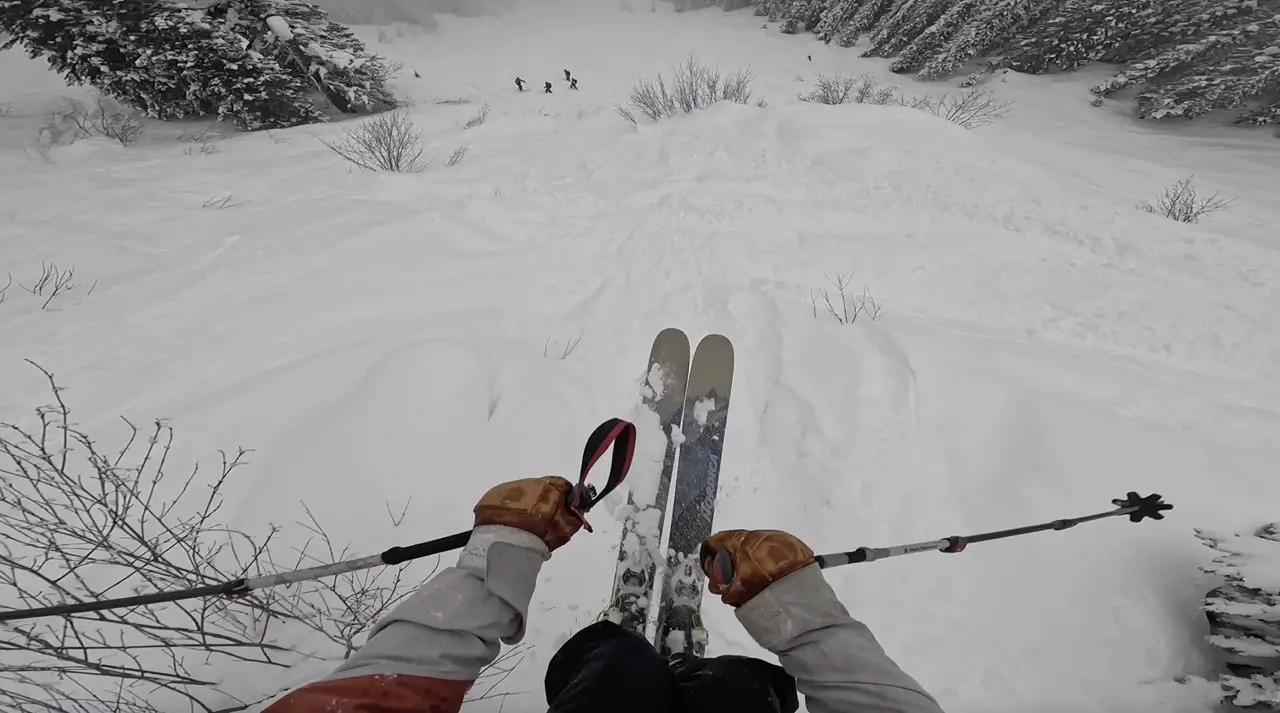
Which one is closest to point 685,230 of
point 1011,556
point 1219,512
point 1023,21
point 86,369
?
point 1011,556

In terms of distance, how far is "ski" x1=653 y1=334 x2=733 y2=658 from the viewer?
6.54ft

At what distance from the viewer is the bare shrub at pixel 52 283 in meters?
3.58

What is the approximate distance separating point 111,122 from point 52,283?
11477 mm

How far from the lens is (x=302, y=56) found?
36.0 feet

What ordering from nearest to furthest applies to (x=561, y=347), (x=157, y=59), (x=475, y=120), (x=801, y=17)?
(x=561, y=347) → (x=475, y=120) → (x=157, y=59) → (x=801, y=17)

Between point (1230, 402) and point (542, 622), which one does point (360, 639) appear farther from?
point (1230, 402)

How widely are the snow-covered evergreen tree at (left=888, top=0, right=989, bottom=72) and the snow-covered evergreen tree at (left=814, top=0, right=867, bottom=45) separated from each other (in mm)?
5208

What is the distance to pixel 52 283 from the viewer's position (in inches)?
145

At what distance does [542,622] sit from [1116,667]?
8.00 ft

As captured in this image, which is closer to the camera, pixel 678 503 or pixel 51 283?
pixel 678 503

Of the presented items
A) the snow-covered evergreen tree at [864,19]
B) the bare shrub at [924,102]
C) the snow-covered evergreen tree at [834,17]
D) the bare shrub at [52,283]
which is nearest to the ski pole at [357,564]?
the bare shrub at [52,283]

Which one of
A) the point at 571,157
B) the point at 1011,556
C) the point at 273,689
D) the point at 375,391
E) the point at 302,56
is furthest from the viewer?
the point at 302,56

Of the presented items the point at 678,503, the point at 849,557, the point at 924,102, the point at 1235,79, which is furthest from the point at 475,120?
the point at 1235,79

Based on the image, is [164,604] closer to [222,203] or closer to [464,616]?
[464,616]
